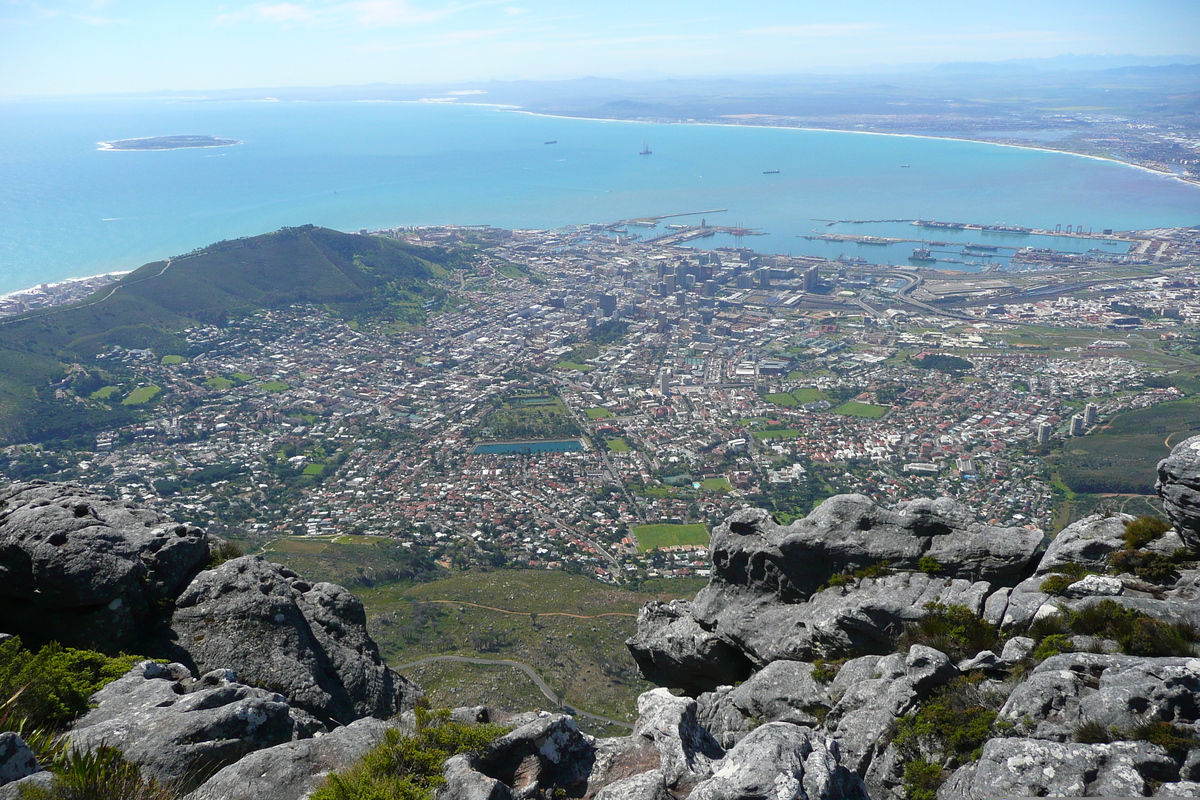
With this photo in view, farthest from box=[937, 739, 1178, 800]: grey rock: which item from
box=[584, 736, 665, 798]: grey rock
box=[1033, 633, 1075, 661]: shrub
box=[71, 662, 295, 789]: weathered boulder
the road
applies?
the road

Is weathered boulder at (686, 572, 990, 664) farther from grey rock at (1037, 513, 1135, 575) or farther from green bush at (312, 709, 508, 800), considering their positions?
green bush at (312, 709, 508, 800)

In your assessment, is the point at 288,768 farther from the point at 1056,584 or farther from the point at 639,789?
the point at 1056,584

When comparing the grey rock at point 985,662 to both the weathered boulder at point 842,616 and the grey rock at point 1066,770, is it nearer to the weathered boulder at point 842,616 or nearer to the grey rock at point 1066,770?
the weathered boulder at point 842,616

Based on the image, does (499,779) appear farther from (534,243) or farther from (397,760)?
(534,243)

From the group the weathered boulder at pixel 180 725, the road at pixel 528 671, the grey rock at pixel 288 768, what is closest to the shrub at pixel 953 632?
the grey rock at pixel 288 768

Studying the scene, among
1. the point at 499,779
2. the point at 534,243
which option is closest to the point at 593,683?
the point at 499,779

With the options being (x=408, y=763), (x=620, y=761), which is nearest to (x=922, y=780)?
(x=620, y=761)
